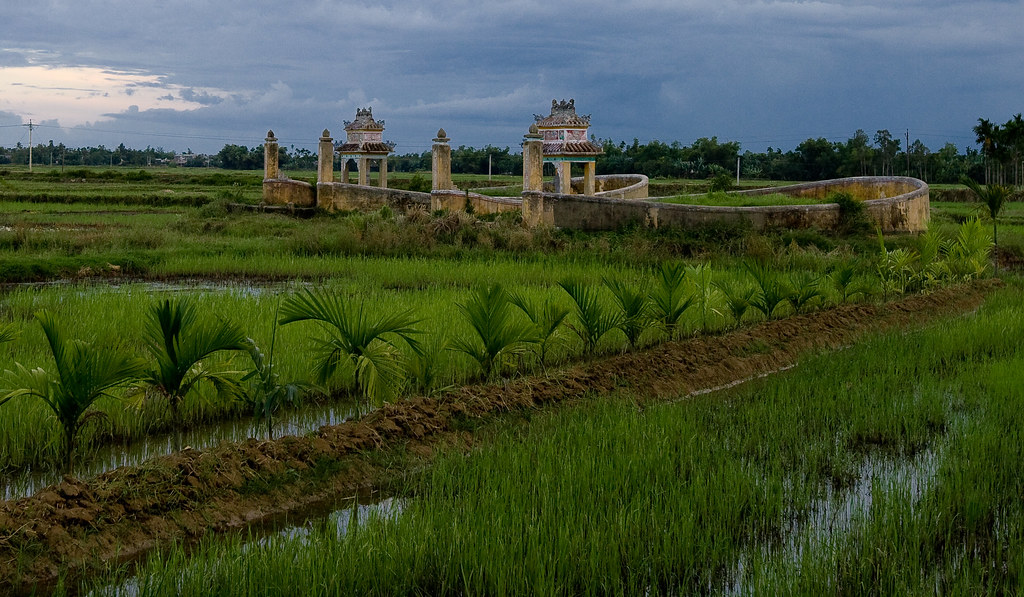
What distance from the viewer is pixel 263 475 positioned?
455cm

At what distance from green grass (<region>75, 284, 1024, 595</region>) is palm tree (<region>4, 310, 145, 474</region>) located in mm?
1087

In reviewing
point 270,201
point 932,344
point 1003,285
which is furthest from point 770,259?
point 270,201

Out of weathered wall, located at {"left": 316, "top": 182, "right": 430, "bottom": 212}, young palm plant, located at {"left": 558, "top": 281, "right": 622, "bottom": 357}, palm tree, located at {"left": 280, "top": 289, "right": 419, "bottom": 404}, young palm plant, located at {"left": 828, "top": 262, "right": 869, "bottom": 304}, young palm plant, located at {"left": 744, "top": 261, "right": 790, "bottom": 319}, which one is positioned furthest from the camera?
weathered wall, located at {"left": 316, "top": 182, "right": 430, "bottom": 212}

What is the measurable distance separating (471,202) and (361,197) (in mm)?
→ 3044

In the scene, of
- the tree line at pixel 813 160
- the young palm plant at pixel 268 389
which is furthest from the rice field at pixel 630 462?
the tree line at pixel 813 160

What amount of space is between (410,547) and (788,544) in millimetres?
1597

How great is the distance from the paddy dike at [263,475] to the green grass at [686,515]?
0.26m

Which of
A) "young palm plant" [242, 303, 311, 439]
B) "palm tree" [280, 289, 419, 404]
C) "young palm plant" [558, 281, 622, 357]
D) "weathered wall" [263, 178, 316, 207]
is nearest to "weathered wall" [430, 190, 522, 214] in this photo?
"weathered wall" [263, 178, 316, 207]

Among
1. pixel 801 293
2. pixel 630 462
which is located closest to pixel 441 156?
pixel 801 293

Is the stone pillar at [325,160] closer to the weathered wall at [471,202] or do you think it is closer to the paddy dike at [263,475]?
the weathered wall at [471,202]

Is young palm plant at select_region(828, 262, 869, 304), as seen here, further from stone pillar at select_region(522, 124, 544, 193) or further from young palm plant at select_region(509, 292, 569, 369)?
stone pillar at select_region(522, 124, 544, 193)

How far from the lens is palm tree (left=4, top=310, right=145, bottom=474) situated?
174 inches

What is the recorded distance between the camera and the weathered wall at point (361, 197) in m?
21.0

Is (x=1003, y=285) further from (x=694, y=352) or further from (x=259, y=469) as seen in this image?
(x=259, y=469)
